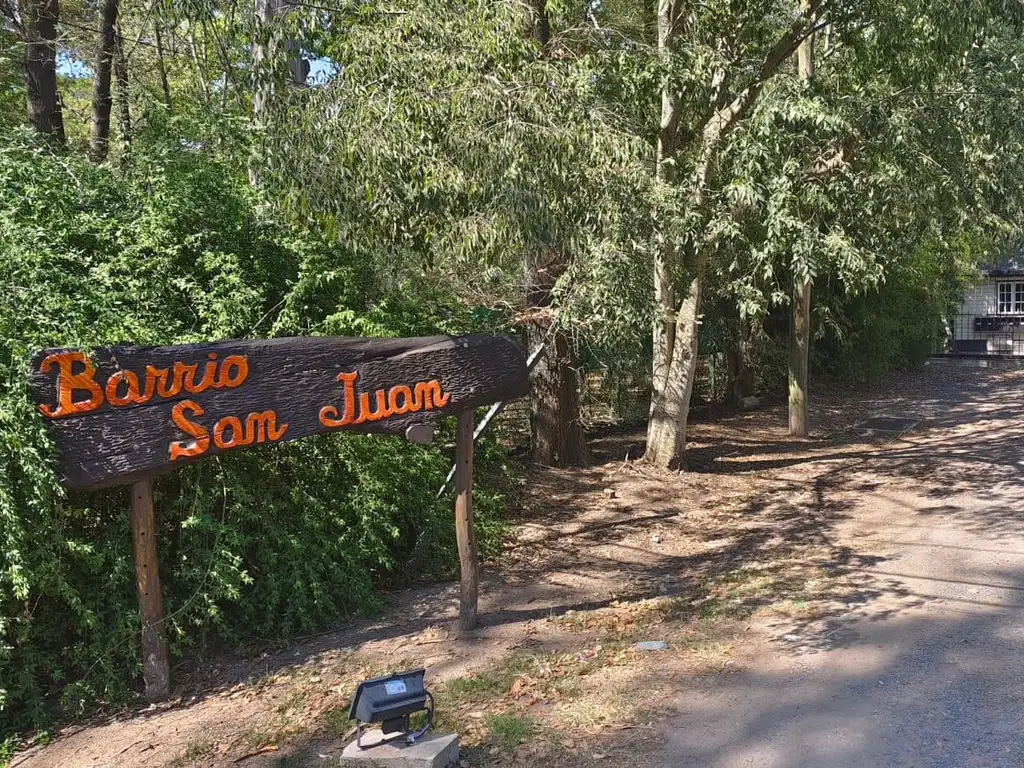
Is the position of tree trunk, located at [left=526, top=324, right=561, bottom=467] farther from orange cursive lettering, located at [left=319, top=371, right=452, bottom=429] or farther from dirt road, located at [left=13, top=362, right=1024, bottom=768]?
orange cursive lettering, located at [left=319, top=371, right=452, bottom=429]

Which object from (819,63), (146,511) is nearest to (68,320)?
(146,511)

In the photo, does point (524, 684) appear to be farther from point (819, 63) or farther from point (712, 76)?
point (819, 63)

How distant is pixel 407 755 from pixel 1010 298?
33180 millimetres

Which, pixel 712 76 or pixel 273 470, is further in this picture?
pixel 712 76

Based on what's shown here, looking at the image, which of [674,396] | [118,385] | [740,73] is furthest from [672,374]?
[118,385]

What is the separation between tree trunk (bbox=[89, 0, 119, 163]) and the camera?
11.9 m

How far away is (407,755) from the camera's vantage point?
443 cm

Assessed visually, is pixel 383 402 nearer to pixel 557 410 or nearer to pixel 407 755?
pixel 407 755

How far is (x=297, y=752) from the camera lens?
4.98 m

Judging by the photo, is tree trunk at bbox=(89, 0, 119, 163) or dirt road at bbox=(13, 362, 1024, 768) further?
tree trunk at bbox=(89, 0, 119, 163)

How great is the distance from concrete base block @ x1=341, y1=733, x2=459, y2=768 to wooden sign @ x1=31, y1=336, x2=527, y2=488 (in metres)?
2.10

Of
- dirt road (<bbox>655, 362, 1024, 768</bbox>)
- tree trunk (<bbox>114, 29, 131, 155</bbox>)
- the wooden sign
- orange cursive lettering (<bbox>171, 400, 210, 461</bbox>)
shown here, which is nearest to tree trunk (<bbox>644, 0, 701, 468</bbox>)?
dirt road (<bbox>655, 362, 1024, 768</bbox>)

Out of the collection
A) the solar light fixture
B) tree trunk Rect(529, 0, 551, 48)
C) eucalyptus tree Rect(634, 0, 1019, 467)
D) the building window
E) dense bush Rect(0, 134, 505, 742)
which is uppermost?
tree trunk Rect(529, 0, 551, 48)

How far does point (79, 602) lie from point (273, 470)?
5.88 feet
